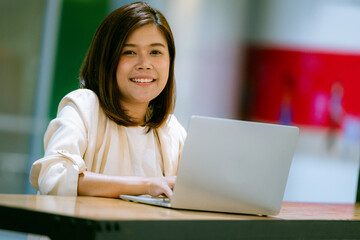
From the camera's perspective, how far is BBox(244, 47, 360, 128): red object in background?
721 centimetres

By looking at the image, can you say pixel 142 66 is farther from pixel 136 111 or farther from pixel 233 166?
pixel 233 166

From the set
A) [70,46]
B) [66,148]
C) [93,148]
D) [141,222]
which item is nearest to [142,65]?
[93,148]

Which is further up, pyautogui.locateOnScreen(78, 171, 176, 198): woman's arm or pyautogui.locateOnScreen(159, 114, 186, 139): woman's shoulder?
pyautogui.locateOnScreen(159, 114, 186, 139): woman's shoulder

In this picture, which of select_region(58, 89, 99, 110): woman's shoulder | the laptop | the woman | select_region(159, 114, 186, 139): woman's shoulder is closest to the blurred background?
select_region(159, 114, 186, 139): woman's shoulder

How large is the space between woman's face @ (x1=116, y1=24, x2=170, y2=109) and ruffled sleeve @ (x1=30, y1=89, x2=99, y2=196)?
168 millimetres

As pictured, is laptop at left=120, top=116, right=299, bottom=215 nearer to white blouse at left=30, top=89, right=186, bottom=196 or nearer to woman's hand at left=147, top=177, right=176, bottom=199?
woman's hand at left=147, top=177, right=176, bottom=199

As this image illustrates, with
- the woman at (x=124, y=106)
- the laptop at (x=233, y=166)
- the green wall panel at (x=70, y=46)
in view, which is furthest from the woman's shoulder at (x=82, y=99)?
the green wall panel at (x=70, y=46)

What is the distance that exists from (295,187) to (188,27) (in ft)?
8.25

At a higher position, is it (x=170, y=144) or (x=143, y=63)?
(x=143, y=63)

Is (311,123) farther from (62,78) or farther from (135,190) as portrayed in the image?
(135,190)

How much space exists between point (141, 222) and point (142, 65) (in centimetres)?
100

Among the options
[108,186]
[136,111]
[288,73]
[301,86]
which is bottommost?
[108,186]

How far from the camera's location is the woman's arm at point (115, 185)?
73.8 inches

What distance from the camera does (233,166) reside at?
164 cm
